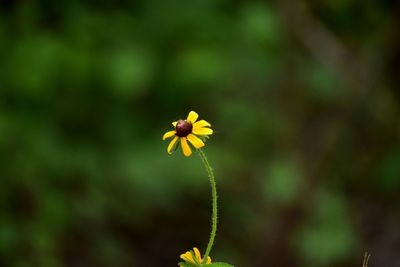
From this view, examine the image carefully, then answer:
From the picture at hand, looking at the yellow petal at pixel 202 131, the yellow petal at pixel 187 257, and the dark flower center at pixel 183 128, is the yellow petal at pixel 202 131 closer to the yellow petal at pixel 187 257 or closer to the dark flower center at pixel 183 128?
the dark flower center at pixel 183 128

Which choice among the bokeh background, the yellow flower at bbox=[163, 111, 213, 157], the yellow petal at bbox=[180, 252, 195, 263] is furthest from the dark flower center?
the bokeh background

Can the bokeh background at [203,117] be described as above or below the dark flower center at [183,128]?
above

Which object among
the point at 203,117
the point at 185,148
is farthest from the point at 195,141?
the point at 203,117

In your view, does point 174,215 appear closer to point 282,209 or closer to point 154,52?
point 282,209

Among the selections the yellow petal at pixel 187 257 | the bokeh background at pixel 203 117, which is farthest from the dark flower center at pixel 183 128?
the bokeh background at pixel 203 117

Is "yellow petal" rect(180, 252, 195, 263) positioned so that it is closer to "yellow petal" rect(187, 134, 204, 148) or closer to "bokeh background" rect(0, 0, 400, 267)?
"yellow petal" rect(187, 134, 204, 148)

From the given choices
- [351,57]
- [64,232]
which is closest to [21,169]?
[64,232]

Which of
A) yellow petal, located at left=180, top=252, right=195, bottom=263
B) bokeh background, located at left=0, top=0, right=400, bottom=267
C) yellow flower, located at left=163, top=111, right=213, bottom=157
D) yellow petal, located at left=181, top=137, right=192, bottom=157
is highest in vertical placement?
bokeh background, located at left=0, top=0, right=400, bottom=267
